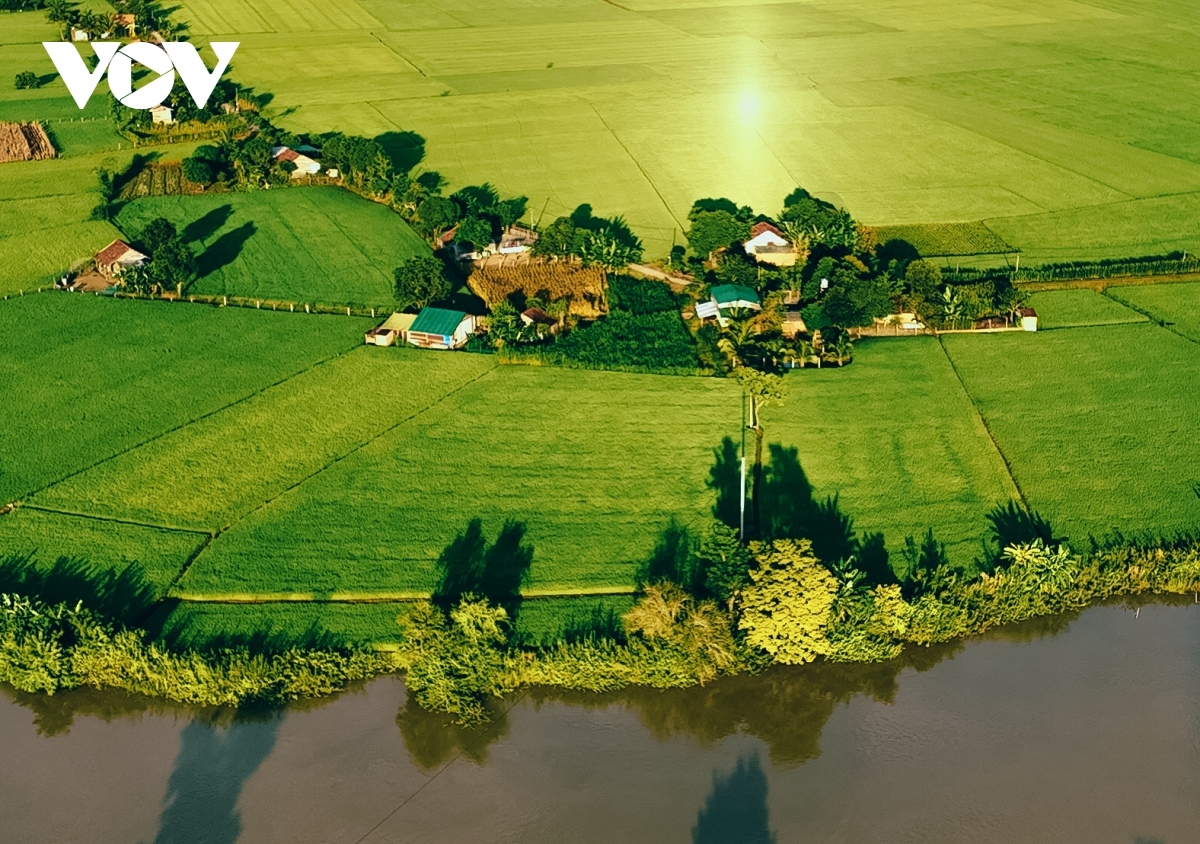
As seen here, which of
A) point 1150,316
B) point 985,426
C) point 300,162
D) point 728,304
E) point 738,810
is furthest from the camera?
point 300,162

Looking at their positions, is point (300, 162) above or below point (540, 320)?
above

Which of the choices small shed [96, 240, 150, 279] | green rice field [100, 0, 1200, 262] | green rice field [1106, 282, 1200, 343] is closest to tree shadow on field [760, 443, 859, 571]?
green rice field [100, 0, 1200, 262]

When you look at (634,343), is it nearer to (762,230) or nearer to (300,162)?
(762,230)

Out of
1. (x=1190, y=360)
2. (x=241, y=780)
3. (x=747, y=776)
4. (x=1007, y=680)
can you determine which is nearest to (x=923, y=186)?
(x=1190, y=360)

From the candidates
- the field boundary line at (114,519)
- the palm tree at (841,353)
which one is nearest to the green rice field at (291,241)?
the field boundary line at (114,519)

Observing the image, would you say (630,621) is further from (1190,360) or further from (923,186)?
(923,186)

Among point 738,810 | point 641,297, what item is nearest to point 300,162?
point 641,297

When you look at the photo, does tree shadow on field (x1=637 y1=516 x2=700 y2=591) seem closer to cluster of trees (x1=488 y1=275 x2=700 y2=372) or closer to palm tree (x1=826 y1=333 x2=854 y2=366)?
cluster of trees (x1=488 y1=275 x2=700 y2=372)

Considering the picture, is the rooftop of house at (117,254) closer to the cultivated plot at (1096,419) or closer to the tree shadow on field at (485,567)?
the tree shadow on field at (485,567)
